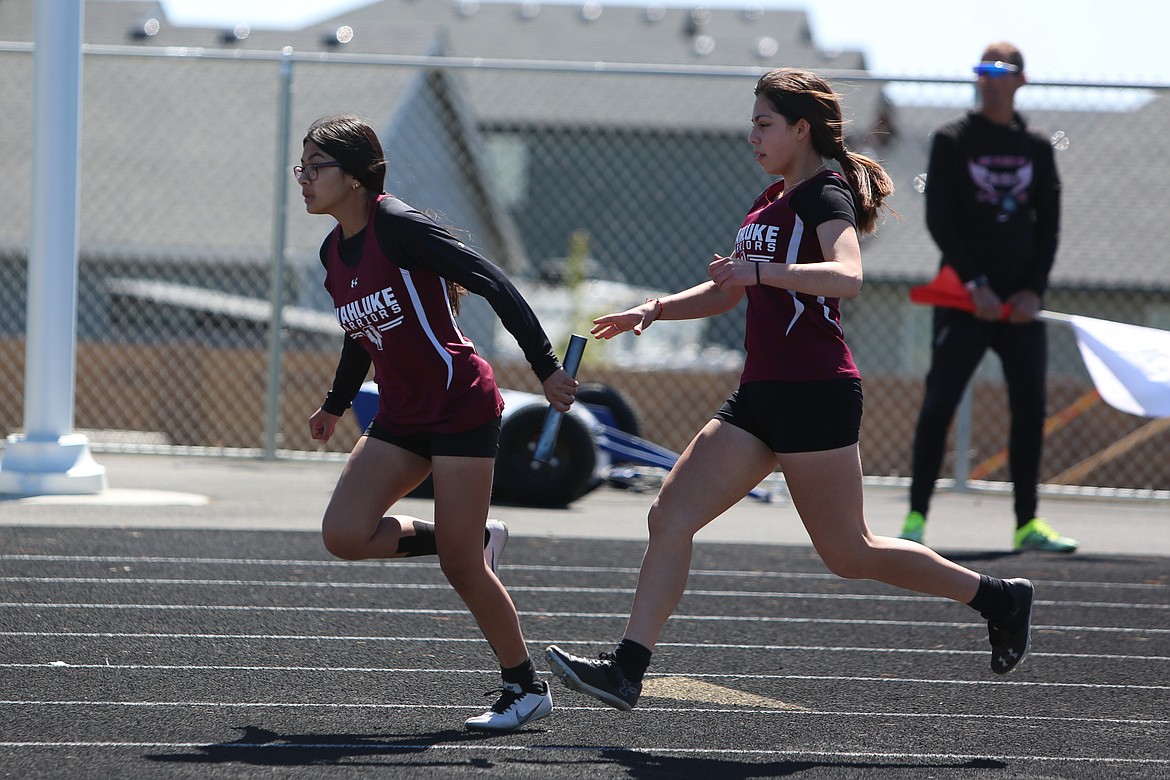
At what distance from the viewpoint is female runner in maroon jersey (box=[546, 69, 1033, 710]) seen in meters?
4.05

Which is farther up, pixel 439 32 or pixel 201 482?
pixel 439 32

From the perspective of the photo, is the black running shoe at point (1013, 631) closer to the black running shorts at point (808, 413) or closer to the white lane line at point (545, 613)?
the black running shorts at point (808, 413)

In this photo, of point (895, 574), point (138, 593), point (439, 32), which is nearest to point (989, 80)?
point (895, 574)

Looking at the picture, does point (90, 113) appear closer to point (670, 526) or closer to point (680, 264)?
point (680, 264)

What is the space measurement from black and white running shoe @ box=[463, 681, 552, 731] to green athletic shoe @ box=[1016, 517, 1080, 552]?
14.3ft

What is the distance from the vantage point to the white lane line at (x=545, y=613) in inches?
223

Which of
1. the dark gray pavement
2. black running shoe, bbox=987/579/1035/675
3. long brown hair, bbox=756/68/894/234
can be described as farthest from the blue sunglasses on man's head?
black running shoe, bbox=987/579/1035/675

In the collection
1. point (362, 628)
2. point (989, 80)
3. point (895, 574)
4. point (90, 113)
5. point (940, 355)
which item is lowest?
point (362, 628)

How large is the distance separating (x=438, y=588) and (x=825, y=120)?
298cm

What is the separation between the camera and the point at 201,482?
9898 millimetres

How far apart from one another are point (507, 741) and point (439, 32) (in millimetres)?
28839

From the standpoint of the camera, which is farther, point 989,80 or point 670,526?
point 989,80

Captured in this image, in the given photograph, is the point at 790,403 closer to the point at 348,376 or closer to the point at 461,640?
the point at 348,376

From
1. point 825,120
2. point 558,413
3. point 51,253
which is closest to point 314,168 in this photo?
point 558,413
